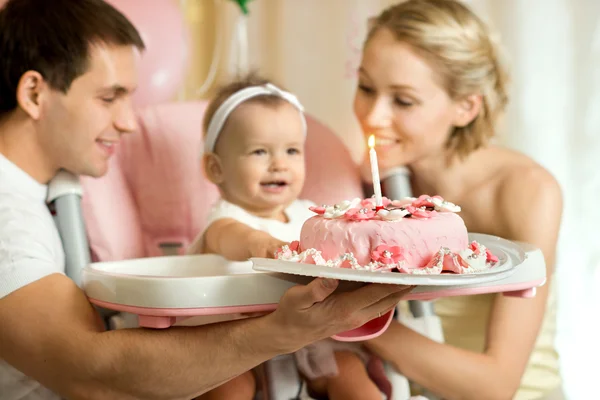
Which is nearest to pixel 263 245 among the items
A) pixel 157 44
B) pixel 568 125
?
pixel 157 44

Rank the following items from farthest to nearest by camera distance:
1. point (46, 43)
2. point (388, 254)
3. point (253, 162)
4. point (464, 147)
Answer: point (464, 147), point (253, 162), point (46, 43), point (388, 254)

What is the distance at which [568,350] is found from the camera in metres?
1.44

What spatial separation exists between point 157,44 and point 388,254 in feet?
3.06

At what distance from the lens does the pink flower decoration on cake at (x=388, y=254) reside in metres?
0.81

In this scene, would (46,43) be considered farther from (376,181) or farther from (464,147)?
(464,147)

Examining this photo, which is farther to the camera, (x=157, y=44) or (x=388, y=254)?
(x=157, y=44)

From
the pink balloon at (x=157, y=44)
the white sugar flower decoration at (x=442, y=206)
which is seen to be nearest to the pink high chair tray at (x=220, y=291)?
the white sugar flower decoration at (x=442, y=206)

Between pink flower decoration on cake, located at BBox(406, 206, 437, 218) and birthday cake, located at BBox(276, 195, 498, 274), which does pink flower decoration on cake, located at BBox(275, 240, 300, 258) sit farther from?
pink flower decoration on cake, located at BBox(406, 206, 437, 218)

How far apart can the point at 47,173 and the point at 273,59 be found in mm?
918

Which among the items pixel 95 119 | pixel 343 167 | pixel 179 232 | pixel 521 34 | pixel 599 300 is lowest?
pixel 599 300

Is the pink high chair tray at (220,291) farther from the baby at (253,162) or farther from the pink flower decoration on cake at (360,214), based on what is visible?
the baby at (253,162)

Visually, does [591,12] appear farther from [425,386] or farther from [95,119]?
[95,119]

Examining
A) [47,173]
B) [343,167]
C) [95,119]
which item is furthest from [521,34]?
[47,173]

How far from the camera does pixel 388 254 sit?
32.1 inches
